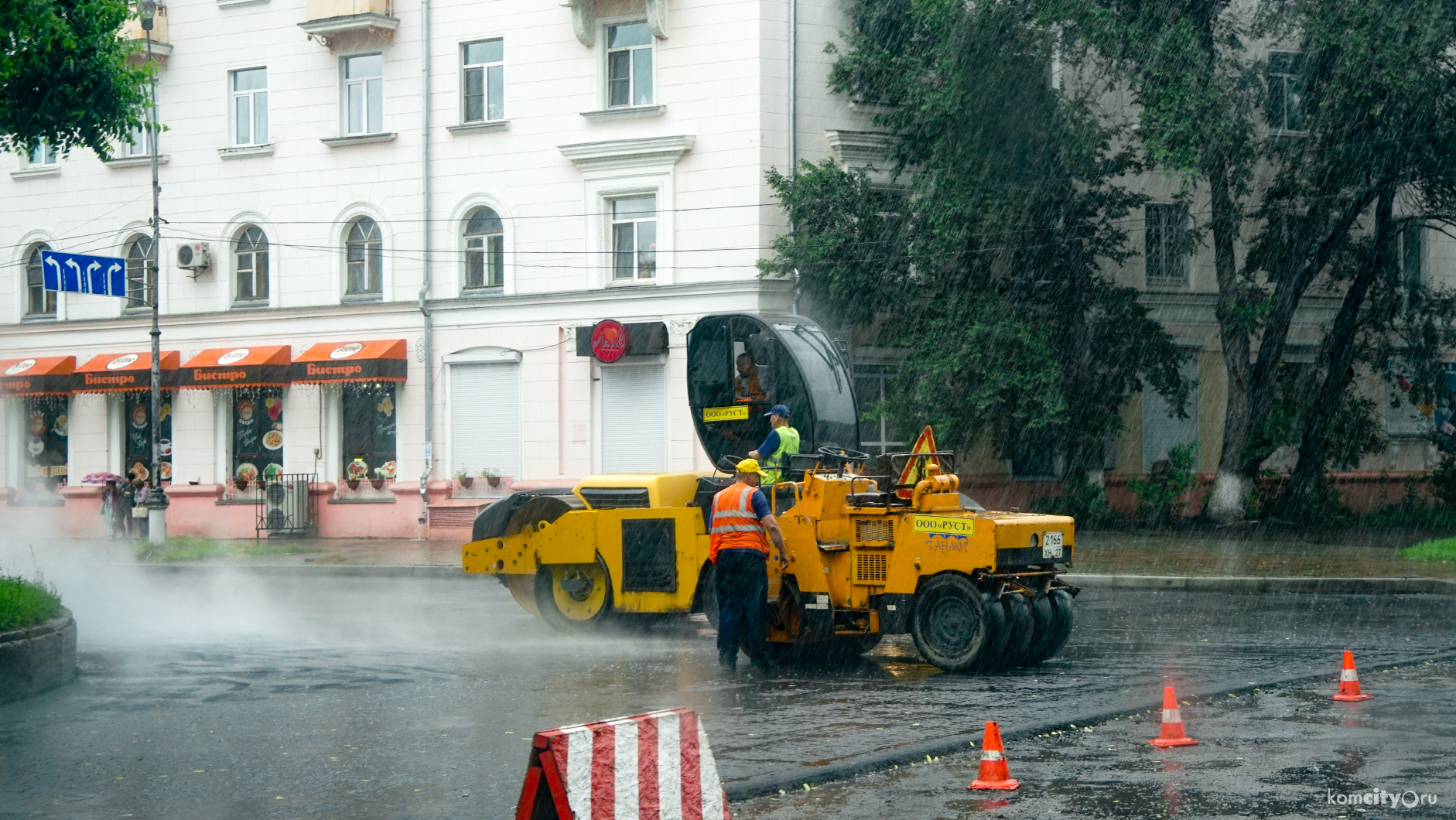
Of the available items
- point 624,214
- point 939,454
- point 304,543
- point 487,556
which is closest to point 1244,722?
point 939,454

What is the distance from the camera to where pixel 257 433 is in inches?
1337

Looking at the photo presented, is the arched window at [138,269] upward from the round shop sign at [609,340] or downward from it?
upward

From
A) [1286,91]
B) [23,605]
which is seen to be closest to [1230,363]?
[1286,91]

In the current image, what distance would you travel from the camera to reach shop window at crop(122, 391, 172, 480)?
34.9 metres

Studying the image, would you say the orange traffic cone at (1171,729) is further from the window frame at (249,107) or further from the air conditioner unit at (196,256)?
the air conditioner unit at (196,256)

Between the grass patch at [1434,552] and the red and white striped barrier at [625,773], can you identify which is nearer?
the red and white striped barrier at [625,773]

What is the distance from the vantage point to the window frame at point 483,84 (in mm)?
30938

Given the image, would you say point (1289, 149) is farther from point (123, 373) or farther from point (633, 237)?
point (123, 373)

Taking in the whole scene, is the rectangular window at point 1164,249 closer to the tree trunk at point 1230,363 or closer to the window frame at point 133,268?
the tree trunk at point 1230,363

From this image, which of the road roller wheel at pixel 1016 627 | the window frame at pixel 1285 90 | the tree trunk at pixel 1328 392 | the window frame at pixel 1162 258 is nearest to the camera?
the road roller wheel at pixel 1016 627

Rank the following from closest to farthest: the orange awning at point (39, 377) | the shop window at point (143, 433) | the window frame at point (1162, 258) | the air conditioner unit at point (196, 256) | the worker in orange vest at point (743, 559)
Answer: the worker in orange vest at point (743, 559)
the window frame at point (1162, 258)
the air conditioner unit at point (196, 256)
the shop window at point (143, 433)
the orange awning at point (39, 377)

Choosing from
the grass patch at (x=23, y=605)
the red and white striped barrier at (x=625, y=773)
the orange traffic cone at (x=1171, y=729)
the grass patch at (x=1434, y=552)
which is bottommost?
the grass patch at (x=1434, y=552)

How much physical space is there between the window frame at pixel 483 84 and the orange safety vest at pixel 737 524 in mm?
19611

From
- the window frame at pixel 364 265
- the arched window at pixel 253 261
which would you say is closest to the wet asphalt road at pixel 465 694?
the window frame at pixel 364 265
